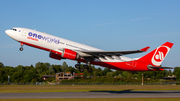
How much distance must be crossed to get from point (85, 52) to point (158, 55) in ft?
49.9

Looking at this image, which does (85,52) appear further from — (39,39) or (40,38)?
(39,39)

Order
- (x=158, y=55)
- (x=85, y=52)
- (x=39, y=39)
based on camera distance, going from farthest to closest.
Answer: (x=158, y=55) → (x=85, y=52) → (x=39, y=39)

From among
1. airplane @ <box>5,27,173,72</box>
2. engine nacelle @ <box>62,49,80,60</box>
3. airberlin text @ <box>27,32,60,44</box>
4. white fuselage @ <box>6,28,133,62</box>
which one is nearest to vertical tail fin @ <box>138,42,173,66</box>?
airplane @ <box>5,27,173,72</box>

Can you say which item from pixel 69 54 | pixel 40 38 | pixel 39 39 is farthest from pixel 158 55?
pixel 39 39

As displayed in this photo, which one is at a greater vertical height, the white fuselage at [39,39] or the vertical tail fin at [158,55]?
the white fuselage at [39,39]

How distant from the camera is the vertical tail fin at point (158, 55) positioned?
43750 millimetres

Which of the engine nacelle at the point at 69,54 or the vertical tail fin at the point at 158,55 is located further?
the vertical tail fin at the point at 158,55

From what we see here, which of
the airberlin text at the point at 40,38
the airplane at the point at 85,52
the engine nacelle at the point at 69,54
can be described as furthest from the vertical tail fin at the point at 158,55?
the airberlin text at the point at 40,38

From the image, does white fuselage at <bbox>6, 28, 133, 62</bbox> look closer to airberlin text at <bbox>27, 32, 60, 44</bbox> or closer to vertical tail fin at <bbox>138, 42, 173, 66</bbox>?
airberlin text at <bbox>27, 32, 60, 44</bbox>

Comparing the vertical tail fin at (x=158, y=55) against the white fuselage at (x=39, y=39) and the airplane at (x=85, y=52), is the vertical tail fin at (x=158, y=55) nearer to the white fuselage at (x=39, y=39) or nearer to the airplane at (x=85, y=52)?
the airplane at (x=85, y=52)

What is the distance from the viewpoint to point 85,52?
38.9 m

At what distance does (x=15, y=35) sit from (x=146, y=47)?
2136 cm

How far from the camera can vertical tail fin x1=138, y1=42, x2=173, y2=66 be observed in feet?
144

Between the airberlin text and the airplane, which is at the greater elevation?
the airberlin text
